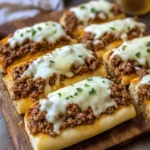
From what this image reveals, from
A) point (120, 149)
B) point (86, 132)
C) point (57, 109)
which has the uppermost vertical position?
point (57, 109)

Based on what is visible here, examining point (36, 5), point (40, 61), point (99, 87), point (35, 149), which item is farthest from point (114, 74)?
point (36, 5)

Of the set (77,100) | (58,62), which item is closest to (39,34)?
(58,62)

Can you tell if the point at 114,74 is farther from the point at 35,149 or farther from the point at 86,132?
the point at 35,149

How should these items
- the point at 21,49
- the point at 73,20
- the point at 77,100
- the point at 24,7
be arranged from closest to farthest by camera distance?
1. the point at 77,100
2. the point at 21,49
3. the point at 73,20
4. the point at 24,7

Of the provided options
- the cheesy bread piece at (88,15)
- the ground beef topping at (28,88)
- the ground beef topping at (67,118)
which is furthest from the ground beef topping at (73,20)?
the ground beef topping at (67,118)

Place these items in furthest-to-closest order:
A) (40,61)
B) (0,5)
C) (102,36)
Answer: (0,5) < (102,36) < (40,61)

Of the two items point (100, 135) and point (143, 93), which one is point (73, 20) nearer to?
point (143, 93)
